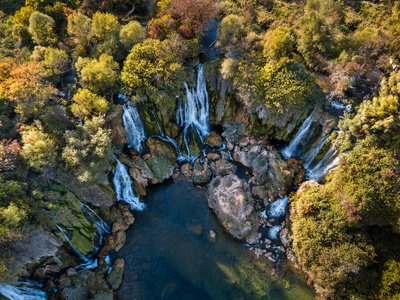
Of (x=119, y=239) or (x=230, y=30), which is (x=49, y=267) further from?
(x=230, y=30)

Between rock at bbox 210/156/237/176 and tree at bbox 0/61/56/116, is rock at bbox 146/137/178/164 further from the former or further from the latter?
tree at bbox 0/61/56/116

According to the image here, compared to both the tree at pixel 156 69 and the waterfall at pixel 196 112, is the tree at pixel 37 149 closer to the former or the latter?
the tree at pixel 156 69

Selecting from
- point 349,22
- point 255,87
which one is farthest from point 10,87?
point 349,22

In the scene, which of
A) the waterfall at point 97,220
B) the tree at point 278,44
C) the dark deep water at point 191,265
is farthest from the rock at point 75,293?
the tree at point 278,44

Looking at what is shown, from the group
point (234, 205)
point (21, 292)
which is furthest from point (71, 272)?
point (234, 205)

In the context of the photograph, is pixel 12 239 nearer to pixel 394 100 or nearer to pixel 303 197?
pixel 303 197

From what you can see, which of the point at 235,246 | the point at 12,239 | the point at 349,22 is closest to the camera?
the point at 12,239
